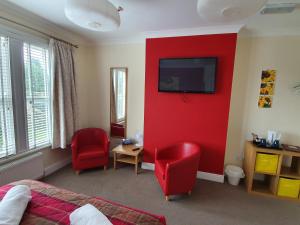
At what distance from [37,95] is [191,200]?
2849mm

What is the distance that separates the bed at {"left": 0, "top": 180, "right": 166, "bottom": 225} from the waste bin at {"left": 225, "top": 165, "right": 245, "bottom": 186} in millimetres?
1967

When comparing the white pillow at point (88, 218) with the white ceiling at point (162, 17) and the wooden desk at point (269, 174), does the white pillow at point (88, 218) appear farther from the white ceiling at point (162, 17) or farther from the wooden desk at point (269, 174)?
the wooden desk at point (269, 174)

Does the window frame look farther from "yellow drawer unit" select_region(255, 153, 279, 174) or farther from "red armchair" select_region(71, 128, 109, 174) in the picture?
"yellow drawer unit" select_region(255, 153, 279, 174)

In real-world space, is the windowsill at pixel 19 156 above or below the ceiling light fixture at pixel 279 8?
below

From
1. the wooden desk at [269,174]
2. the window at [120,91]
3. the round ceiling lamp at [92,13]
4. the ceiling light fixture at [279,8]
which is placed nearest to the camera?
the round ceiling lamp at [92,13]

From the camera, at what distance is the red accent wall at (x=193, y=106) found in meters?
2.58

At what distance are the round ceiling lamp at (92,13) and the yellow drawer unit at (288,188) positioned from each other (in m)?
3.08

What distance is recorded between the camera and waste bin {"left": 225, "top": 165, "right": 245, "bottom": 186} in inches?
105

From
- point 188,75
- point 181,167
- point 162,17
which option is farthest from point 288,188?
point 162,17

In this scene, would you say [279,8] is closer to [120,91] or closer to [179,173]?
[179,173]

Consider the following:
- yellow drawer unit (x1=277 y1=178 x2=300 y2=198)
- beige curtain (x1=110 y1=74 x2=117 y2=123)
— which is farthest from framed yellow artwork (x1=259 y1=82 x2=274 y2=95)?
beige curtain (x1=110 y1=74 x2=117 y2=123)

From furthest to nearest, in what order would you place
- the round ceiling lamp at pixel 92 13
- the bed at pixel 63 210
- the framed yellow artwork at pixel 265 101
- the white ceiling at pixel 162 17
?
1. the framed yellow artwork at pixel 265 101
2. the white ceiling at pixel 162 17
3. the round ceiling lamp at pixel 92 13
4. the bed at pixel 63 210

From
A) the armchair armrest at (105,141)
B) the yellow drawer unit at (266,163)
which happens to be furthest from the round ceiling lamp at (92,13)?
the yellow drawer unit at (266,163)

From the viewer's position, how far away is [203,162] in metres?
2.84
